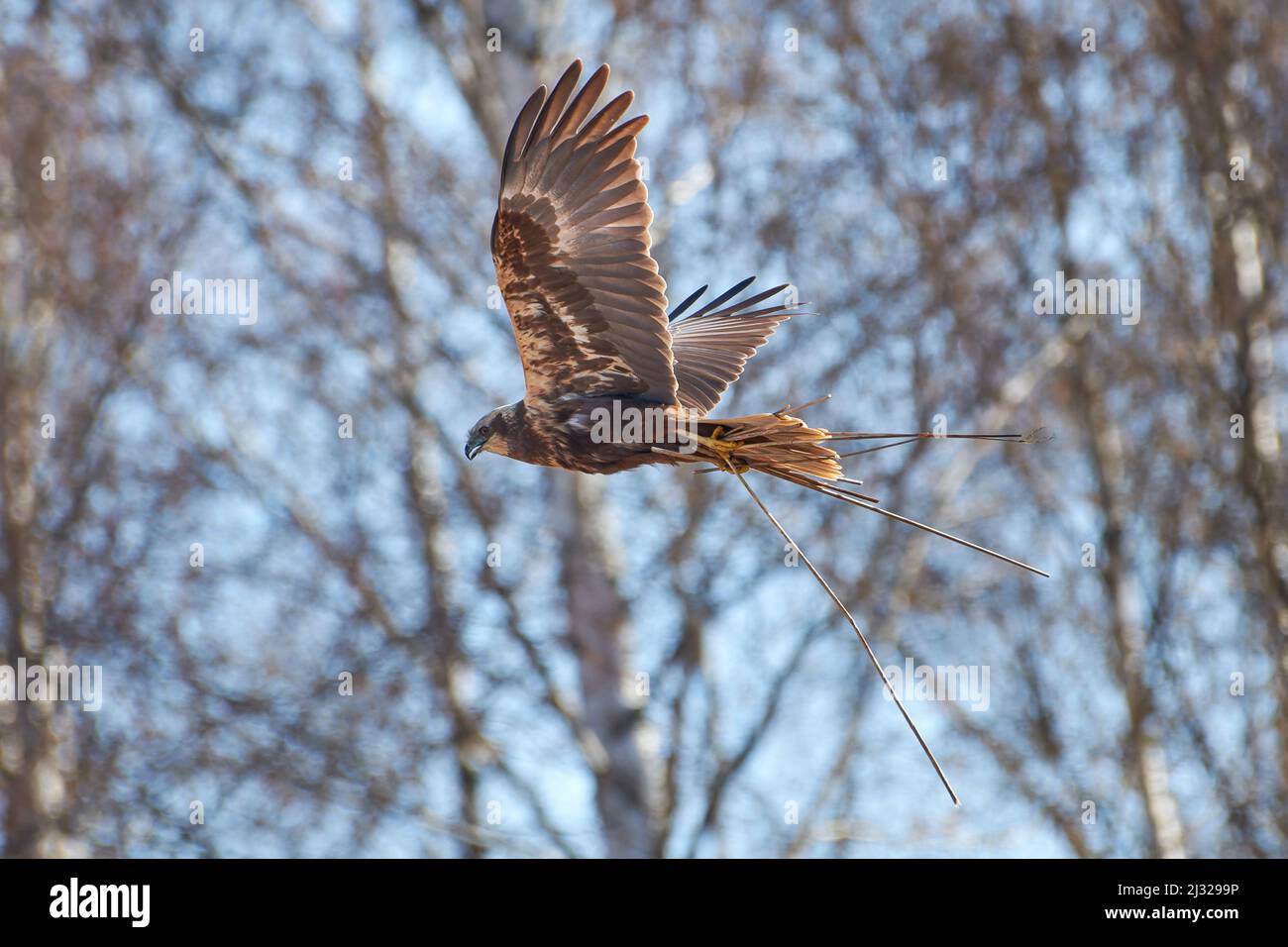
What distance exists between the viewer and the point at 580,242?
14.9 ft

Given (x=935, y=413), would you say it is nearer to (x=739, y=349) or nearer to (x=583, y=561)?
(x=583, y=561)

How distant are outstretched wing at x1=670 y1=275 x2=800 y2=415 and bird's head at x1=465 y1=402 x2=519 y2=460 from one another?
0.73 m

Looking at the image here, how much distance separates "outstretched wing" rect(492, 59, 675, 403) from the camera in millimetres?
4465

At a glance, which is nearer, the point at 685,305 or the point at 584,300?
the point at 584,300

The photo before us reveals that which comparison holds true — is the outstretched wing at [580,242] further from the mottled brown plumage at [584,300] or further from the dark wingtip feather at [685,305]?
the dark wingtip feather at [685,305]

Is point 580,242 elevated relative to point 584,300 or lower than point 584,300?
elevated

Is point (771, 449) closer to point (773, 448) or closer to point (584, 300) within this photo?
point (773, 448)

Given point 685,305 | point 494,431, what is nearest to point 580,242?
point 494,431

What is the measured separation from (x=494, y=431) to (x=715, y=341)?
1188 mm

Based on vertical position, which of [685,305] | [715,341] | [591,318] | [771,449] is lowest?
[771,449]

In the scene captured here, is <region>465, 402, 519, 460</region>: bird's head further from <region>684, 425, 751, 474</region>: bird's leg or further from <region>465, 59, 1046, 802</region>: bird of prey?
<region>684, 425, 751, 474</region>: bird's leg

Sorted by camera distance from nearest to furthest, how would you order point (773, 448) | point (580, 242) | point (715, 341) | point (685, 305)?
point (773, 448), point (580, 242), point (715, 341), point (685, 305)

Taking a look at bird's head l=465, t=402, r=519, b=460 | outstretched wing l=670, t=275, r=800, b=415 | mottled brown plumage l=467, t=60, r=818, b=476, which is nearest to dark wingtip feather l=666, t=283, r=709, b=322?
outstretched wing l=670, t=275, r=800, b=415
